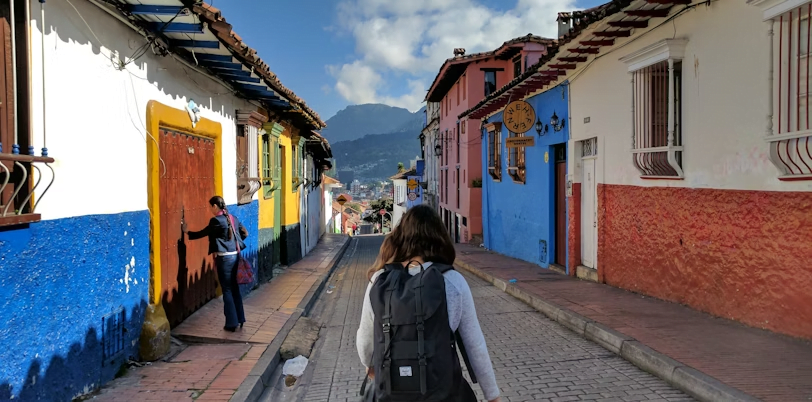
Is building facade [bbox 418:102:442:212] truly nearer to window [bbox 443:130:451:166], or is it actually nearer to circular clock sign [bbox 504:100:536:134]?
window [bbox 443:130:451:166]

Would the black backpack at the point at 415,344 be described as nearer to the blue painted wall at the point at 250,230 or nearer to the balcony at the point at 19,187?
the balcony at the point at 19,187

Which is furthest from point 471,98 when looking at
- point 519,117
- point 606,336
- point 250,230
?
point 606,336

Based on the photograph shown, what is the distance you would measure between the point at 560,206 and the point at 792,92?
701 centimetres

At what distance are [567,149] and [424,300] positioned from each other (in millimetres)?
9525

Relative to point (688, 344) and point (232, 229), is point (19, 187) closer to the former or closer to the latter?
point (232, 229)

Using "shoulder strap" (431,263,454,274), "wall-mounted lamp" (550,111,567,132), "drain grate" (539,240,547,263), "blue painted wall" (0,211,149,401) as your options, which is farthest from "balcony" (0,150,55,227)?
"drain grate" (539,240,547,263)

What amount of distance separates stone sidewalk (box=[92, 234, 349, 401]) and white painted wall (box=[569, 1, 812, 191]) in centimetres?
553

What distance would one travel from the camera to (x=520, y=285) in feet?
32.8

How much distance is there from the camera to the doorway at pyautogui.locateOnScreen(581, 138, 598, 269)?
10320 mm

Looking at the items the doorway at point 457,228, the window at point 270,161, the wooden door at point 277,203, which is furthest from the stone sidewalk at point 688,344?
the doorway at point 457,228

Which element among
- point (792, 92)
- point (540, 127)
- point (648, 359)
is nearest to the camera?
point (648, 359)

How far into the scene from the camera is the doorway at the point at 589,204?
406 inches

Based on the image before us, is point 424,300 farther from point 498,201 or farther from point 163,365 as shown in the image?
point 498,201

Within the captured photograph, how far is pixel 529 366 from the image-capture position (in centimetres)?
552
